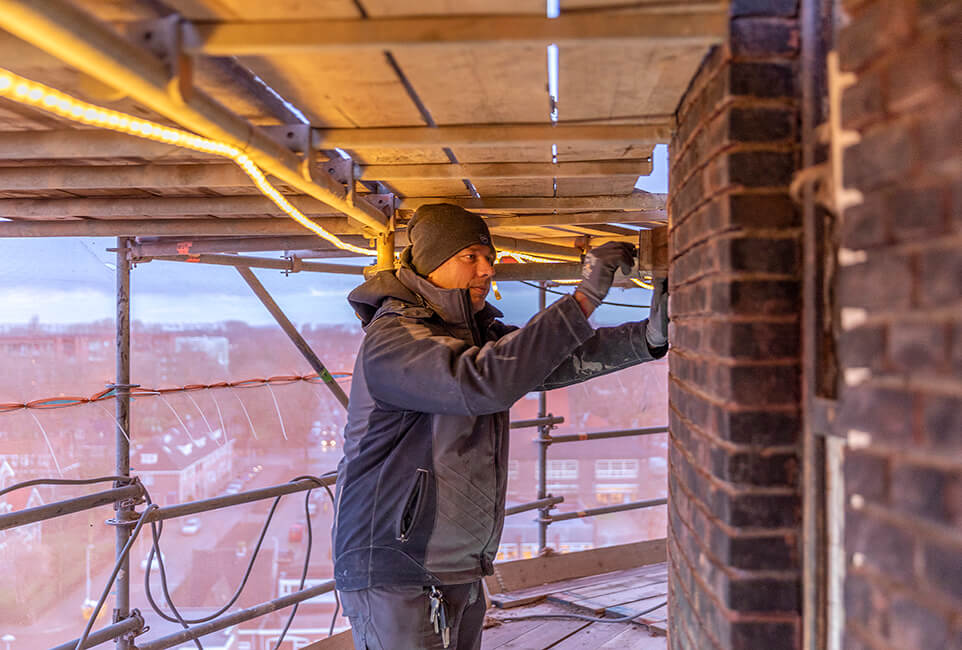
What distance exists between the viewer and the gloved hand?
2.14 m

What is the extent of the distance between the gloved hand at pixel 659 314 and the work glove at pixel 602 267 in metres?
0.11

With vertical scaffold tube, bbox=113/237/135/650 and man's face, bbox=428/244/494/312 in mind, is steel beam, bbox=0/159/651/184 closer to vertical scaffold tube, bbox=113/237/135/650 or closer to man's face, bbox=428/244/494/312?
man's face, bbox=428/244/494/312

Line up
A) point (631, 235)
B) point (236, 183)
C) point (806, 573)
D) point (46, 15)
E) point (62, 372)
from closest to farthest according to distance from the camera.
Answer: point (46, 15)
point (806, 573)
point (236, 183)
point (62, 372)
point (631, 235)

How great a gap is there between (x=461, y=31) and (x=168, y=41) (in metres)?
0.52

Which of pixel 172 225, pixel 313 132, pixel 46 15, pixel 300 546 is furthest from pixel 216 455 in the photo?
pixel 46 15

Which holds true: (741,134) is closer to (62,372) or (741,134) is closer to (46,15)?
(46,15)

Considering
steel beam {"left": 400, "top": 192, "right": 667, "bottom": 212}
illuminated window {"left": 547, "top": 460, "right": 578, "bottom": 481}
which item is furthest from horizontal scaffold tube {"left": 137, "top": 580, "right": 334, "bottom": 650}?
illuminated window {"left": 547, "top": 460, "right": 578, "bottom": 481}

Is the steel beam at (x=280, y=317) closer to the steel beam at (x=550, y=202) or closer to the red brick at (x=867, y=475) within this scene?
the steel beam at (x=550, y=202)

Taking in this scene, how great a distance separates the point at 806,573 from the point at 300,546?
263 inches

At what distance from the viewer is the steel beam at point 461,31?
1.18m

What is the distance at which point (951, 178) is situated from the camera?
2.65 feet

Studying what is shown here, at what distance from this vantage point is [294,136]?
5.98 ft

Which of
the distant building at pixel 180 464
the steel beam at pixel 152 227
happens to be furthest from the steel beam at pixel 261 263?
the distant building at pixel 180 464

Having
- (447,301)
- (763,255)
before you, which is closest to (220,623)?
(447,301)
